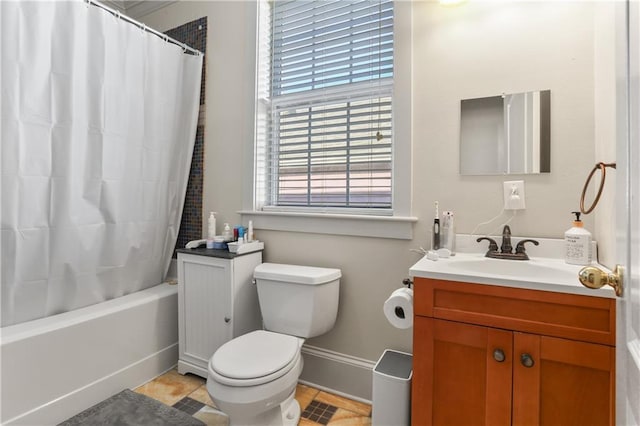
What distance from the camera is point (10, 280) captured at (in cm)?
150

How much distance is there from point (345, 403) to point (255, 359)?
2.28 ft

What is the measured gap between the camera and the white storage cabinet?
1.82 meters

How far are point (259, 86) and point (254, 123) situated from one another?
0.25 meters

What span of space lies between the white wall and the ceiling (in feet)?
3.09

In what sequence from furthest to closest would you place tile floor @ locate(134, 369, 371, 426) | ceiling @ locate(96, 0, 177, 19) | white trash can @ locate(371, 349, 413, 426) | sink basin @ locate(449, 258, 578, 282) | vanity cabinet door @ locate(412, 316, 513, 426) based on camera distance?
ceiling @ locate(96, 0, 177, 19) → tile floor @ locate(134, 369, 371, 426) → white trash can @ locate(371, 349, 413, 426) → sink basin @ locate(449, 258, 578, 282) → vanity cabinet door @ locate(412, 316, 513, 426)

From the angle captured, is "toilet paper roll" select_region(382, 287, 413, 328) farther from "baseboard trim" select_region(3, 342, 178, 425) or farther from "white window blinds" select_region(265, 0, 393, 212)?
"baseboard trim" select_region(3, 342, 178, 425)

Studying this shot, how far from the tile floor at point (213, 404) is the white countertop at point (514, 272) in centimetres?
91

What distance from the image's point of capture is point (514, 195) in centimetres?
145

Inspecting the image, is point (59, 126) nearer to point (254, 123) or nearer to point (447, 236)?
point (254, 123)

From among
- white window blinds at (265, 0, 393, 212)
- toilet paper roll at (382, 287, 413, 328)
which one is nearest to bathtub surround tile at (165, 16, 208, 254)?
white window blinds at (265, 0, 393, 212)

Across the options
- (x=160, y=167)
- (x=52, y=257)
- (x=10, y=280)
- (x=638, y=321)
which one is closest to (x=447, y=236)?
(x=638, y=321)

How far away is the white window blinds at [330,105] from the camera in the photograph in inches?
71.2

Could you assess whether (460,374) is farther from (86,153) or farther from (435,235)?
(86,153)

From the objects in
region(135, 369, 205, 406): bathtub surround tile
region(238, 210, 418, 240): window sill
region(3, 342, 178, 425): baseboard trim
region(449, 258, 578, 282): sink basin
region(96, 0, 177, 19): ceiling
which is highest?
region(96, 0, 177, 19): ceiling
